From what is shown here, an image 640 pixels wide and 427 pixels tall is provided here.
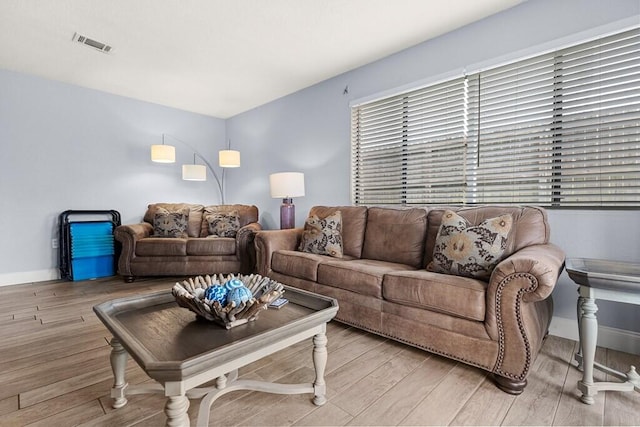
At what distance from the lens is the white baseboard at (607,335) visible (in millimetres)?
1911

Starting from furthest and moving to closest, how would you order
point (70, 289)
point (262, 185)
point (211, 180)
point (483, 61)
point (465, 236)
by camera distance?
point (211, 180) < point (262, 185) < point (70, 289) < point (483, 61) < point (465, 236)

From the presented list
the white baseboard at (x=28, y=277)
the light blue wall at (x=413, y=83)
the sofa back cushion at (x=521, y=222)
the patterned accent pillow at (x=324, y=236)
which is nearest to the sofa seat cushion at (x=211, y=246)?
the light blue wall at (x=413, y=83)

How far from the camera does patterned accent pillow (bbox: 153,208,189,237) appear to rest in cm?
400

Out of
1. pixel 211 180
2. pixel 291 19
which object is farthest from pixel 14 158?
pixel 291 19

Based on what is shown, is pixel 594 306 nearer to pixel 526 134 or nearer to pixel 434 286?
pixel 434 286

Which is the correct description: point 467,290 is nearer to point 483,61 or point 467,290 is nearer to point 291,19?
point 483,61

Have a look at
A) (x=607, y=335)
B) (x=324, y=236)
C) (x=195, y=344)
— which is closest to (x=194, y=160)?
(x=324, y=236)

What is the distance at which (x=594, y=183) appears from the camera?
6.74ft

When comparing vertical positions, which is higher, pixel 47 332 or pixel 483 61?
pixel 483 61

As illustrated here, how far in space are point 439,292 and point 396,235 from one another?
94cm

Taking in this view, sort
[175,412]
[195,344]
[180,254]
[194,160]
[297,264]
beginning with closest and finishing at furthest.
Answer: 1. [175,412]
2. [195,344]
3. [297,264]
4. [180,254]
5. [194,160]

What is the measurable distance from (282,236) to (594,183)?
2.46m

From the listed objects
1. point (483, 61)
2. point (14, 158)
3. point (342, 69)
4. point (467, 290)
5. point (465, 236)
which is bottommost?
point (467, 290)

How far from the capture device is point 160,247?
373 centimetres
